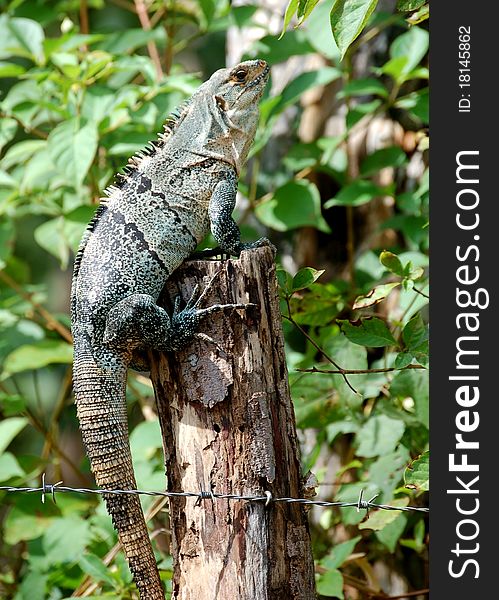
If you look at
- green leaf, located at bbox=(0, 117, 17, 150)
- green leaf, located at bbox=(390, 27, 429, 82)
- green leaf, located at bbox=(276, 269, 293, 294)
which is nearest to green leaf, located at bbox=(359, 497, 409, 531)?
green leaf, located at bbox=(276, 269, 293, 294)

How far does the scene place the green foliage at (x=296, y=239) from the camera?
3.06m

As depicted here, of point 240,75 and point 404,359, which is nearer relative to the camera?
point 404,359

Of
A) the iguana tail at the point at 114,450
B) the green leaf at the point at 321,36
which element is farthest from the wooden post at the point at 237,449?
the green leaf at the point at 321,36

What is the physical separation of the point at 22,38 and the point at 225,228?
1803 millimetres

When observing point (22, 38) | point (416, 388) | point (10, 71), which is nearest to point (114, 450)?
point (416, 388)

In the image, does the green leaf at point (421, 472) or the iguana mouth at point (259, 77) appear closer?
the green leaf at point (421, 472)

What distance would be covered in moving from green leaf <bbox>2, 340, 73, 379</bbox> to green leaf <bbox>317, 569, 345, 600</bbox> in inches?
64.0

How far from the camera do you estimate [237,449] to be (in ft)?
7.30

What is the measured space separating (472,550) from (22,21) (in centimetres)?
282

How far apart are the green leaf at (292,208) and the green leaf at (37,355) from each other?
3.61 ft

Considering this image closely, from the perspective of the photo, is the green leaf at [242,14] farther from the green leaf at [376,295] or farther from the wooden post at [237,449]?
the wooden post at [237,449]

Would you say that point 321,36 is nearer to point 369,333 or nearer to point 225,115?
point 225,115

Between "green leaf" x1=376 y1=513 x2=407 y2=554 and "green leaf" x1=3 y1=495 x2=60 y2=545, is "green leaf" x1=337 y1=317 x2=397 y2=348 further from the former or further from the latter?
"green leaf" x1=3 y1=495 x2=60 y2=545

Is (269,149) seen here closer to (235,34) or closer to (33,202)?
(235,34)
